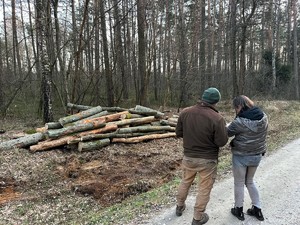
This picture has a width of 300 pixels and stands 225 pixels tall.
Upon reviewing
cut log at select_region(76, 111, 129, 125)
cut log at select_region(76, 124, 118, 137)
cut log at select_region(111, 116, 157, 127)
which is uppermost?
cut log at select_region(76, 111, 129, 125)

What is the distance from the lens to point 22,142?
9.09 m

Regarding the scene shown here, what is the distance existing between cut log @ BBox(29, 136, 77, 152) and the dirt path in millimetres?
5159

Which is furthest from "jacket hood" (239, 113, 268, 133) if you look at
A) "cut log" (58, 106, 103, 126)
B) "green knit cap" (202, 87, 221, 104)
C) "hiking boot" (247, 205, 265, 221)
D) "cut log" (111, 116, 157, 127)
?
"cut log" (58, 106, 103, 126)

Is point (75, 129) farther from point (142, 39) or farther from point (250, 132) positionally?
point (142, 39)

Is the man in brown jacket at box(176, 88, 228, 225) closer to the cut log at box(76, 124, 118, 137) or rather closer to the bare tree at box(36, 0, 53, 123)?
the cut log at box(76, 124, 118, 137)

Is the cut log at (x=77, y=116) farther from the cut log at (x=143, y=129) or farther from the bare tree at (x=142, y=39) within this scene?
the bare tree at (x=142, y=39)

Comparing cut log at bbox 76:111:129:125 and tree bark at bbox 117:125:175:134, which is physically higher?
cut log at bbox 76:111:129:125

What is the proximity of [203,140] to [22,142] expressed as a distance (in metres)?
6.93

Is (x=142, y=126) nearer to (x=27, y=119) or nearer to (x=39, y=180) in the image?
(x=39, y=180)

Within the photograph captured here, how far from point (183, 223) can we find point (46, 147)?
19.2 ft

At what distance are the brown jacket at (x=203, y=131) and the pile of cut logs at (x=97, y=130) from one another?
17.7ft

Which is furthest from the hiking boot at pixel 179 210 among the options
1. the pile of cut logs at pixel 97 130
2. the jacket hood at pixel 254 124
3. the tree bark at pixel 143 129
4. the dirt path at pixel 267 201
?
the tree bark at pixel 143 129

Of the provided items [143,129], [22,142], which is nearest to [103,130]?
[143,129]

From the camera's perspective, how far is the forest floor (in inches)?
227
